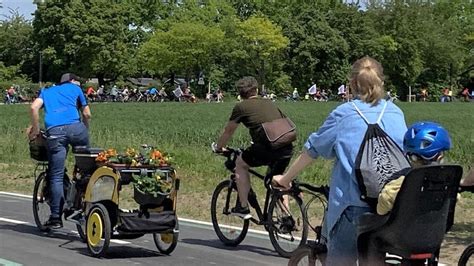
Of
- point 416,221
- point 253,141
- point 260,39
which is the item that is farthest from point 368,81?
point 260,39

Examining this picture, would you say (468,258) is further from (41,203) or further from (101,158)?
(41,203)

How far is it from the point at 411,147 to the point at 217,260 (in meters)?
4.07

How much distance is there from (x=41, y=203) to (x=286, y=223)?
325 centimetres

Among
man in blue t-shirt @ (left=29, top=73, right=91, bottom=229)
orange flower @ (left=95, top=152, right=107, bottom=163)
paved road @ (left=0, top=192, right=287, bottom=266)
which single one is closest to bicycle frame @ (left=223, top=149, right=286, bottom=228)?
paved road @ (left=0, top=192, right=287, bottom=266)

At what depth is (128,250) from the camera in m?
8.30

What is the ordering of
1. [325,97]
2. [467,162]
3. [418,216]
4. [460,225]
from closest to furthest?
[418,216], [460,225], [467,162], [325,97]

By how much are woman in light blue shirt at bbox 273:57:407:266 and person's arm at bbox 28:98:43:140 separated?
525cm

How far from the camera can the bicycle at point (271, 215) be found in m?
7.79

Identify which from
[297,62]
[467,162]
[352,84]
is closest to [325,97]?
[297,62]

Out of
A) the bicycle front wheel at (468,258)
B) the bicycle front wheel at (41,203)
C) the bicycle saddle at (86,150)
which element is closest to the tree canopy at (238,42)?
the bicycle front wheel at (41,203)

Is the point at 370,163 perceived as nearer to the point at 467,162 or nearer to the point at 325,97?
the point at 467,162

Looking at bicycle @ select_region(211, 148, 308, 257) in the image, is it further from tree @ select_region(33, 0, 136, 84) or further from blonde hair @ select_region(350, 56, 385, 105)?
tree @ select_region(33, 0, 136, 84)

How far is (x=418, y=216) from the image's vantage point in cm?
411

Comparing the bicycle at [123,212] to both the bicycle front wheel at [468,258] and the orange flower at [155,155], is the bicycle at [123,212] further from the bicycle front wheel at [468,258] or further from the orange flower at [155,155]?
the bicycle front wheel at [468,258]
